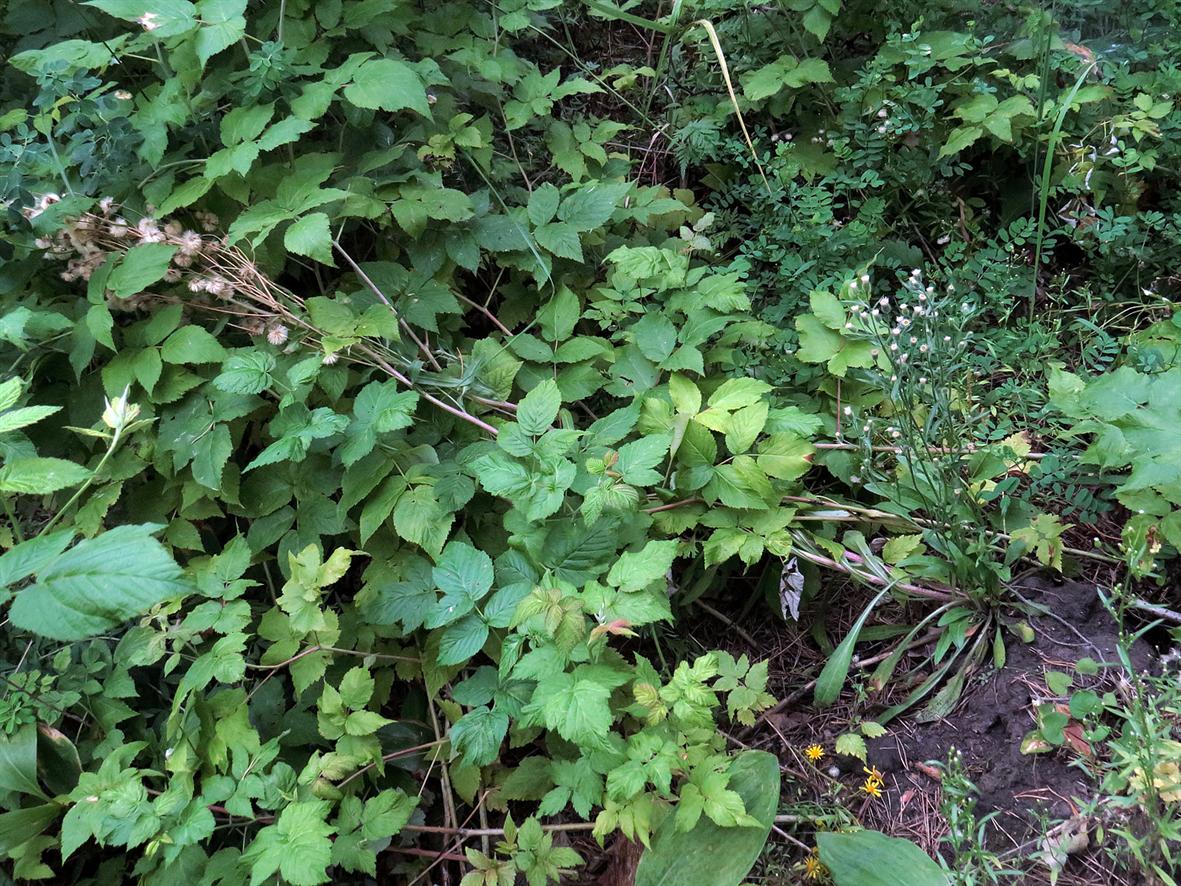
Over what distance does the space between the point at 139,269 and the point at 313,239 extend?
487mm

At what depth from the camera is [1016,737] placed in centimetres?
168

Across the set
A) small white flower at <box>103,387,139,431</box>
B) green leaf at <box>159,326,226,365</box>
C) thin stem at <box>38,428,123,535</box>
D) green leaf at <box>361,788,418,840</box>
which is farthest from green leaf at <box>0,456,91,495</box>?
green leaf at <box>361,788,418,840</box>

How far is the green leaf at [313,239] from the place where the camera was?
191cm

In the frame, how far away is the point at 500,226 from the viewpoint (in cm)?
243

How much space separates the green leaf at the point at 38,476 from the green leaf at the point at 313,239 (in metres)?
0.72

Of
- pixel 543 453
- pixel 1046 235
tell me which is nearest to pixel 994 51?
pixel 1046 235

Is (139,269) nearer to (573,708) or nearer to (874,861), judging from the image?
Result: (573,708)

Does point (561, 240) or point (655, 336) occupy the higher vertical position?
point (561, 240)

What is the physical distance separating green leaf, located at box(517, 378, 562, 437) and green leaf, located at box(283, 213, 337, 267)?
562mm

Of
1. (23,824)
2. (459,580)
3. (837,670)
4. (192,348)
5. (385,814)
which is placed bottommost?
(23,824)

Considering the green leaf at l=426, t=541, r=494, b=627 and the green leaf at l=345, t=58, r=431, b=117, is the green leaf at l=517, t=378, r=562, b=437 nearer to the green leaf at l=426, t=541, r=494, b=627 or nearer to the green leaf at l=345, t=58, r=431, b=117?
the green leaf at l=426, t=541, r=494, b=627

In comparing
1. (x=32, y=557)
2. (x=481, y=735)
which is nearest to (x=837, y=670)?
(x=481, y=735)

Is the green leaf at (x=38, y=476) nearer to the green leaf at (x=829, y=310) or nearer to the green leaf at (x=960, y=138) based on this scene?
the green leaf at (x=829, y=310)

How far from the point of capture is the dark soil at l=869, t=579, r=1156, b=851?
1585mm
